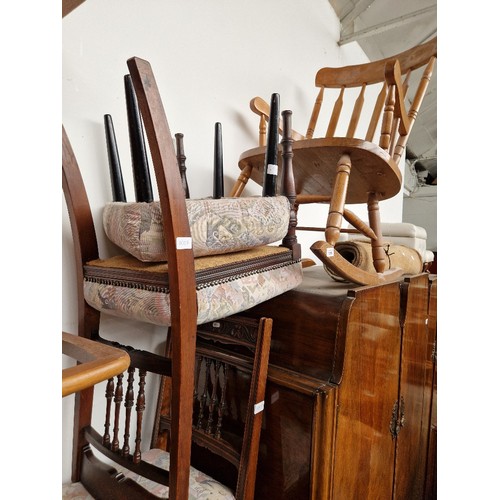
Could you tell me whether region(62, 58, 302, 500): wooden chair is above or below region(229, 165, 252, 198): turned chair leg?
below

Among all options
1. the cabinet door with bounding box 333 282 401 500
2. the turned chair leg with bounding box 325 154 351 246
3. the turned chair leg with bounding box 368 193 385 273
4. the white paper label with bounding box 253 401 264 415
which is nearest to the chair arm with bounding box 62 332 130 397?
the white paper label with bounding box 253 401 264 415

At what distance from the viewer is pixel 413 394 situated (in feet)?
4.32

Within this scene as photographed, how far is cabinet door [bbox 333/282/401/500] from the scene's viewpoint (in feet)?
2.88

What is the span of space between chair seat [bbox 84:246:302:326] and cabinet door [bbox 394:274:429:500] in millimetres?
556

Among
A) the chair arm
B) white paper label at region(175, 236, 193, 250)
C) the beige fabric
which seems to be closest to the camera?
the chair arm

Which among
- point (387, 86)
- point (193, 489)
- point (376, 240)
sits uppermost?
point (387, 86)

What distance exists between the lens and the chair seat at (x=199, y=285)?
0.70m

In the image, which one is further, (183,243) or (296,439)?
(296,439)

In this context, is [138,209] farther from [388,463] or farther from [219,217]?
[388,463]

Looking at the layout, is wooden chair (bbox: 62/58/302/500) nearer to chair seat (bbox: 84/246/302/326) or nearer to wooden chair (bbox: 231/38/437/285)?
chair seat (bbox: 84/246/302/326)

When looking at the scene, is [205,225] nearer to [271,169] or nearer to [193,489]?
[271,169]

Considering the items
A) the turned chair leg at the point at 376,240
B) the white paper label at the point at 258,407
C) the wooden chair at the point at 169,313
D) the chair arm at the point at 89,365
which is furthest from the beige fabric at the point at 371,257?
the chair arm at the point at 89,365

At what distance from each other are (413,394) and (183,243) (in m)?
1.09

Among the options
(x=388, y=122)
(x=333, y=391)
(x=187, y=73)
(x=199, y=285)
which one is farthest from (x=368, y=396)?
(x=187, y=73)
